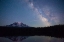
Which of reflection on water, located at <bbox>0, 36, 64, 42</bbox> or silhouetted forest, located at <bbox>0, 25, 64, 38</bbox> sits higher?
silhouetted forest, located at <bbox>0, 25, 64, 38</bbox>

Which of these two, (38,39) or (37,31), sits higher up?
(37,31)

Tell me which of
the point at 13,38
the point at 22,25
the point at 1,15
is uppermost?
the point at 1,15

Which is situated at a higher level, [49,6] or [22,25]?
[49,6]

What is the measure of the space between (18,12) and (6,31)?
39cm

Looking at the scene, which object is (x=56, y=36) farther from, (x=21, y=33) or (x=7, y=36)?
(x=7, y=36)

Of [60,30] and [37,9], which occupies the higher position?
[37,9]

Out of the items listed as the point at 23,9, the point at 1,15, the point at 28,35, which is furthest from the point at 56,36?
the point at 1,15

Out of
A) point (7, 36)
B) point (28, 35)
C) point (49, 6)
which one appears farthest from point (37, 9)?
point (7, 36)

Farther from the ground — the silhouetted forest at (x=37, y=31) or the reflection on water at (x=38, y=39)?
the silhouetted forest at (x=37, y=31)

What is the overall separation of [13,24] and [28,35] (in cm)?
33

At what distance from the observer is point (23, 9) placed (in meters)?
2.93

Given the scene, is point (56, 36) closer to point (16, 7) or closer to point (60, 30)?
point (60, 30)

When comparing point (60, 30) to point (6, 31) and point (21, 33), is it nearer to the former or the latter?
point (21, 33)

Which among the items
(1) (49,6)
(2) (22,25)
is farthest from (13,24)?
(1) (49,6)
